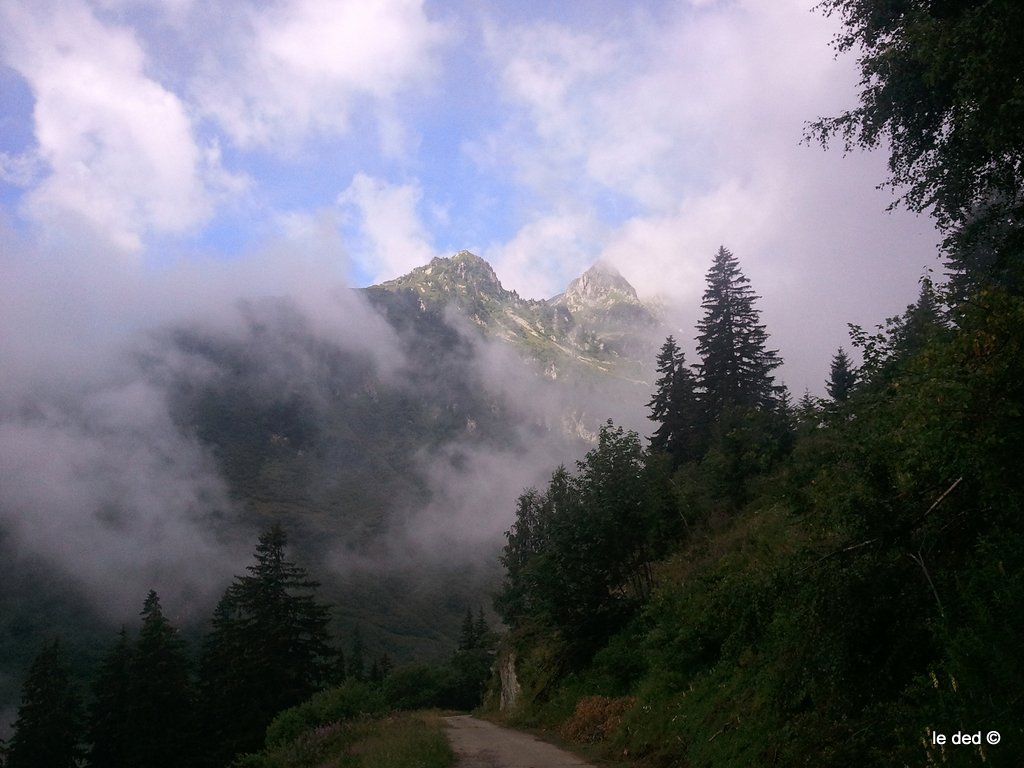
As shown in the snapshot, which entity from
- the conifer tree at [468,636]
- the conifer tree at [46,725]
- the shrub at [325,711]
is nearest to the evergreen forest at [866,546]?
the shrub at [325,711]

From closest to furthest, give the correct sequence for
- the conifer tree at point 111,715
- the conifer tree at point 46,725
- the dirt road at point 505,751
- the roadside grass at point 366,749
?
the dirt road at point 505,751, the roadside grass at point 366,749, the conifer tree at point 111,715, the conifer tree at point 46,725

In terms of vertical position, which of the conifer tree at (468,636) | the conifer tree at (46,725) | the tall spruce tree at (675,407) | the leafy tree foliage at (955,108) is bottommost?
the conifer tree at (46,725)

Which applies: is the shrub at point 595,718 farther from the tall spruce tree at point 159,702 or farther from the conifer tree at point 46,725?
the conifer tree at point 46,725

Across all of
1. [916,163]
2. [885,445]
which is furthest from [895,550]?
[916,163]

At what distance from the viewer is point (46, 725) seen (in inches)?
1794

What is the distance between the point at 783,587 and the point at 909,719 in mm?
1834

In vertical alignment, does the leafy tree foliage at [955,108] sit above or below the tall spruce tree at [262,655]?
above

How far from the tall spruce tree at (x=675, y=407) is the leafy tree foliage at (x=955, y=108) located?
31261 millimetres

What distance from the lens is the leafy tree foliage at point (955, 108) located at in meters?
7.21

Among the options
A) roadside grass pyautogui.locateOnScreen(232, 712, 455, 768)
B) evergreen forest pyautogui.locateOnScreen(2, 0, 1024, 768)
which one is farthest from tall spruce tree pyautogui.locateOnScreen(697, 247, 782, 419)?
roadside grass pyautogui.locateOnScreen(232, 712, 455, 768)

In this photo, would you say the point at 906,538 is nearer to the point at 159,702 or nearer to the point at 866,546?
the point at 866,546

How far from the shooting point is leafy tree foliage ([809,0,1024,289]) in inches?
284

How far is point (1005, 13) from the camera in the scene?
6938 millimetres

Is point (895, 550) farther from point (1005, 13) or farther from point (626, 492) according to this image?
point (626, 492)
